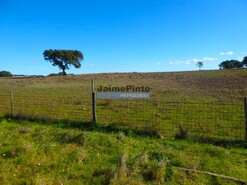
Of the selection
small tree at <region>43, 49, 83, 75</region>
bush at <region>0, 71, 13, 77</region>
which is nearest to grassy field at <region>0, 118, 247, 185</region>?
small tree at <region>43, 49, 83, 75</region>

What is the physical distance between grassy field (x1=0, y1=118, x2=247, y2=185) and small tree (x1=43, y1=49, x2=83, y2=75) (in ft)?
185

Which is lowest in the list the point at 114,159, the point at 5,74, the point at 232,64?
the point at 114,159

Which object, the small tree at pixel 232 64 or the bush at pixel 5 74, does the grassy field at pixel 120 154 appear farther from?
the bush at pixel 5 74

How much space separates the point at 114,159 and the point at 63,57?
59.0m

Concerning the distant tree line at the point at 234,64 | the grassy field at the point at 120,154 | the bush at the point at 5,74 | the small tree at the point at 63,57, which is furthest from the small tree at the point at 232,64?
the bush at the point at 5,74

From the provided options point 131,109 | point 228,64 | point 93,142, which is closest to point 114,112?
point 131,109

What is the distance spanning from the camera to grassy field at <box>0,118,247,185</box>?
4605mm

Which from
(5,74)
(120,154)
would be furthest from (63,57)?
(120,154)

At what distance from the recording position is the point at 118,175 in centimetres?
460

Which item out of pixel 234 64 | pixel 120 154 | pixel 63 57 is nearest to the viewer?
pixel 120 154

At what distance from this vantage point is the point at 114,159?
5492 mm

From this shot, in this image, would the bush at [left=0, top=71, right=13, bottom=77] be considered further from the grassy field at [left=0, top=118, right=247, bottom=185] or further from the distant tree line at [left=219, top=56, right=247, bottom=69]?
the grassy field at [left=0, top=118, right=247, bottom=185]

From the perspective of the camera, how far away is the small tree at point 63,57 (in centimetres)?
6167

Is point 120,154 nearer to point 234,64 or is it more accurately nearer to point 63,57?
point 63,57
